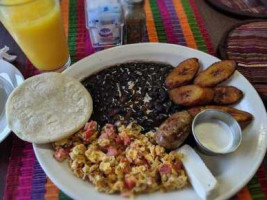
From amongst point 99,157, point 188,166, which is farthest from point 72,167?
point 188,166

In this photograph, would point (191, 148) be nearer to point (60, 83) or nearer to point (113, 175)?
point (113, 175)

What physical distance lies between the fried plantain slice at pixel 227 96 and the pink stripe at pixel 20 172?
2.17ft

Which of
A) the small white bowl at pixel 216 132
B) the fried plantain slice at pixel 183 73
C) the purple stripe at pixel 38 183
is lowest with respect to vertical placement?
the small white bowl at pixel 216 132

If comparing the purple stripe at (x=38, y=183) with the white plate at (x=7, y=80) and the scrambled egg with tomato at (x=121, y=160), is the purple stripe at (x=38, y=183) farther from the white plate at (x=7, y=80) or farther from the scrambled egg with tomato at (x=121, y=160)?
the white plate at (x=7, y=80)

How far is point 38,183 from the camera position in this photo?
94cm

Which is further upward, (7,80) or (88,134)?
(7,80)

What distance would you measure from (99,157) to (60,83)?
1.02ft

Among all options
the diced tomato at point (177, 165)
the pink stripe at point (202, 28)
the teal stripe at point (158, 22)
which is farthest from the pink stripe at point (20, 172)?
the pink stripe at point (202, 28)

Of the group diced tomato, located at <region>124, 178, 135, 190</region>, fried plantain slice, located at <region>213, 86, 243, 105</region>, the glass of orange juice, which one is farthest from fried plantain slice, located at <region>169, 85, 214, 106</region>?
the glass of orange juice

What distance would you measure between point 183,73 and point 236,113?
0.78 feet

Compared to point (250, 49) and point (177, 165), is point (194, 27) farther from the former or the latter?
point (177, 165)

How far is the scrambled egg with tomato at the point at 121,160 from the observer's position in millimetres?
835

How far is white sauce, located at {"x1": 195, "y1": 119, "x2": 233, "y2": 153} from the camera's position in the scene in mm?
899

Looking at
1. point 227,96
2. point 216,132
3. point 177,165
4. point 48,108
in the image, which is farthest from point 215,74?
point 48,108
